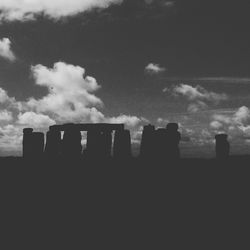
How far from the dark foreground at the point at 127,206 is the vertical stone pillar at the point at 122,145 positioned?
3.17m

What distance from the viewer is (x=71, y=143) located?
26703 millimetres

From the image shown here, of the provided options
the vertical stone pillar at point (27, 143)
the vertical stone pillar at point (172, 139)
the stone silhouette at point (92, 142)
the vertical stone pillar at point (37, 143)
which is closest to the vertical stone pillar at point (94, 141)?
the stone silhouette at point (92, 142)

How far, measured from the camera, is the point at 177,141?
78.8 ft

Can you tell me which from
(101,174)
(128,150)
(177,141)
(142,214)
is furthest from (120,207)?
(128,150)

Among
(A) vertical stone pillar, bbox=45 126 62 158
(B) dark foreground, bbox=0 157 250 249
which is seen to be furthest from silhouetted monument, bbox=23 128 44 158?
(B) dark foreground, bbox=0 157 250 249

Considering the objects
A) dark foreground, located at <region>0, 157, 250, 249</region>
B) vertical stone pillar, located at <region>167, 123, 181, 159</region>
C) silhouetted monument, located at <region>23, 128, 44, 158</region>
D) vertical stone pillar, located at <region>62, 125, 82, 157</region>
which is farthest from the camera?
silhouetted monument, located at <region>23, 128, 44, 158</region>

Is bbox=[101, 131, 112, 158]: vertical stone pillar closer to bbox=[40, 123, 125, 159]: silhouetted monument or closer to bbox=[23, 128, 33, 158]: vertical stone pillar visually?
bbox=[40, 123, 125, 159]: silhouetted monument

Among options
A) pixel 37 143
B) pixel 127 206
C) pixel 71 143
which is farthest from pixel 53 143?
pixel 127 206

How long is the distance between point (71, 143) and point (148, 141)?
4574 millimetres

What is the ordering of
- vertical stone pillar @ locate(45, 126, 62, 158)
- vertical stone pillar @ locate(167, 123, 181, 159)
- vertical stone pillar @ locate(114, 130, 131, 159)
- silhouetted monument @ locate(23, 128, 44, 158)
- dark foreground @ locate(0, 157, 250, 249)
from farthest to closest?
silhouetted monument @ locate(23, 128, 44, 158)
vertical stone pillar @ locate(45, 126, 62, 158)
vertical stone pillar @ locate(114, 130, 131, 159)
vertical stone pillar @ locate(167, 123, 181, 159)
dark foreground @ locate(0, 157, 250, 249)

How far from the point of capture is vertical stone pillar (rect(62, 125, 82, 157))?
87.0 feet

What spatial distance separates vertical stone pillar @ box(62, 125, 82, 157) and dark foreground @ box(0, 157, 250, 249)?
144 inches

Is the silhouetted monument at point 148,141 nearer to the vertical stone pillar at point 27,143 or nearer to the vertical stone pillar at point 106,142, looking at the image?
the vertical stone pillar at point 106,142

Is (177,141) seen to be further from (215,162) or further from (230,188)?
(230,188)
